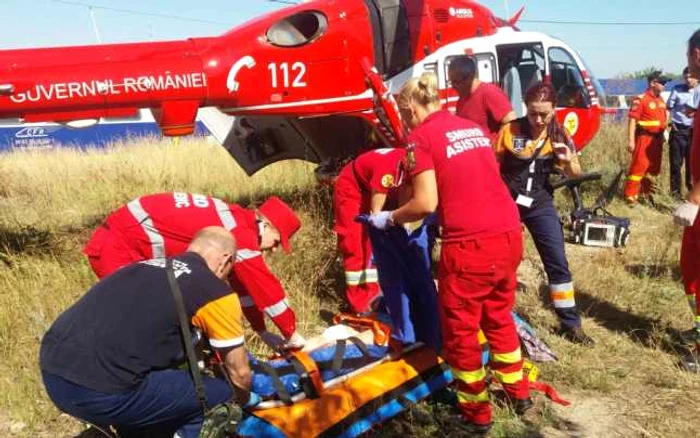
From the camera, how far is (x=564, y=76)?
26.7 feet

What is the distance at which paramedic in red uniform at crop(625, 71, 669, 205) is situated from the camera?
9109 millimetres

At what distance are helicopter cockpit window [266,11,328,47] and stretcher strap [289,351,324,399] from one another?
3574mm

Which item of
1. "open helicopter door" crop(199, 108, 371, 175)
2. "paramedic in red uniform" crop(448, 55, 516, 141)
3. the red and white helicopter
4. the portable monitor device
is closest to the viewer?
the red and white helicopter

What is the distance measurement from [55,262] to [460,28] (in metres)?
4.90

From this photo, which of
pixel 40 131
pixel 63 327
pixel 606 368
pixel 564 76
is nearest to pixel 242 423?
pixel 63 327

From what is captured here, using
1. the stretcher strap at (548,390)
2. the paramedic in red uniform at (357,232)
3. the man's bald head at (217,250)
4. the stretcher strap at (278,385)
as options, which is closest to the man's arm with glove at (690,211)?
the stretcher strap at (548,390)

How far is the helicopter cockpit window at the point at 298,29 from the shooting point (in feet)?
19.7

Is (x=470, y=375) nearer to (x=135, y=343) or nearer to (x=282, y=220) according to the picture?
(x=282, y=220)

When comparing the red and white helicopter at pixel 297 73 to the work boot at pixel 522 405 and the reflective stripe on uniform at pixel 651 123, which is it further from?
the work boot at pixel 522 405

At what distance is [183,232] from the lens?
11.7 ft

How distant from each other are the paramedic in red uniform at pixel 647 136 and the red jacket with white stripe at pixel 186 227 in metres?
7.16

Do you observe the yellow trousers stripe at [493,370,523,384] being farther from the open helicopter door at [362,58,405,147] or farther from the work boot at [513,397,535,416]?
the open helicopter door at [362,58,405,147]

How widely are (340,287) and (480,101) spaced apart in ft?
6.69

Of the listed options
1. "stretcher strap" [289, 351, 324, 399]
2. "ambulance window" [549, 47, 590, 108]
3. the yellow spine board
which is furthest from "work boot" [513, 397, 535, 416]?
"ambulance window" [549, 47, 590, 108]
